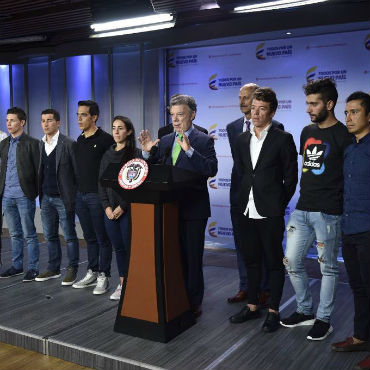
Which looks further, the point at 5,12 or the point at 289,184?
→ the point at 5,12

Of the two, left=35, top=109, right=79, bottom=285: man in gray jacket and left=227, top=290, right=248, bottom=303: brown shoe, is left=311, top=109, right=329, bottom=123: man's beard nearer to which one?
left=227, top=290, right=248, bottom=303: brown shoe

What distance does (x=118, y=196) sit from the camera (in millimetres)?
3947

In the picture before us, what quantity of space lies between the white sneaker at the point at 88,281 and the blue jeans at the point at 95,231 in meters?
0.05

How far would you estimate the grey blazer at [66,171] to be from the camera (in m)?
4.45

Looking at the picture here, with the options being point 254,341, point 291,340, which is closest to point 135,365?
point 254,341

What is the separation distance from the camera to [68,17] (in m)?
6.41

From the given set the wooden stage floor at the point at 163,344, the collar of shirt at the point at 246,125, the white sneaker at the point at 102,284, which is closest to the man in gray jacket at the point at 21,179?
the wooden stage floor at the point at 163,344

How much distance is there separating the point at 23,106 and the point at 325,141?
21.5 ft

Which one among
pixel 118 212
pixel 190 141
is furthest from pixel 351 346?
pixel 118 212

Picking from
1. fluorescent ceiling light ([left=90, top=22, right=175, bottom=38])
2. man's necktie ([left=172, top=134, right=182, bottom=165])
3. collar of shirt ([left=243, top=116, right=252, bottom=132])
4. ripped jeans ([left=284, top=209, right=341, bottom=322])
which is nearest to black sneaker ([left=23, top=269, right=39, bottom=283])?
man's necktie ([left=172, top=134, right=182, bottom=165])

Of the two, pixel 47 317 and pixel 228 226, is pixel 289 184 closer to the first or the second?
pixel 47 317

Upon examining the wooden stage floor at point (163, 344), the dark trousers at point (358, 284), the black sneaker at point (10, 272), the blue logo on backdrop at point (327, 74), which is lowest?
the wooden stage floor at point (163, 344)

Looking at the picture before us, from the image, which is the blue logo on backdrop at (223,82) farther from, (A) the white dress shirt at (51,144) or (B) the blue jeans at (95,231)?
(B) the blue jeans at (95,231)

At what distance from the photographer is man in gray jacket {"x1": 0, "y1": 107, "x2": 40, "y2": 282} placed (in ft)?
15.5
